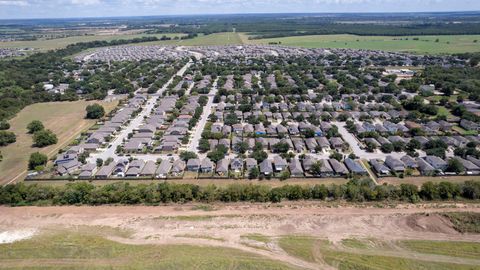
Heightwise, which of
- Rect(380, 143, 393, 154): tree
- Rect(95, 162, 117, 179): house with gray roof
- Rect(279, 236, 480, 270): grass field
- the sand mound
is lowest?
the sand mound

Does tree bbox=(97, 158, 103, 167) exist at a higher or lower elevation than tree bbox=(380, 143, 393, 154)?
lower

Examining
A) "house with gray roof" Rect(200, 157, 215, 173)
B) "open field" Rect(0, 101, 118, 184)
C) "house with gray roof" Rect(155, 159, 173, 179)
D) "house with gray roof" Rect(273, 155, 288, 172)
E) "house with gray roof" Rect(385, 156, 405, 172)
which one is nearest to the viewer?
"house with gray roof" Rect(385, 156, 405, 172)

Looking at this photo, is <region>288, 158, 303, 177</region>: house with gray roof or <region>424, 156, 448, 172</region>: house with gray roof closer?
<region>288, 158, 303, 177</region>: house with gray roof

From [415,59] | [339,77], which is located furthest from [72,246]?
[415,59]

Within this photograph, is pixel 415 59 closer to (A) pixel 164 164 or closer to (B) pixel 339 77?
(B) pixel 339 77

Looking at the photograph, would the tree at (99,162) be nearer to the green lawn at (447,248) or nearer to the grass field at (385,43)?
the green lawn at (447,248)

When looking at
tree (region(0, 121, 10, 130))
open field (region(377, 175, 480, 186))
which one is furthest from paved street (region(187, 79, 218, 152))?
tree (region(0, 121, 10, 130))

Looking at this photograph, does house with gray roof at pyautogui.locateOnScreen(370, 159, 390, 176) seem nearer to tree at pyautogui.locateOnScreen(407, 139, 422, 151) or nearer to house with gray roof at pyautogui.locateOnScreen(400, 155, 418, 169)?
house with gray roof at pyautogui.locateOnScreen(400, 155, 418, 169)

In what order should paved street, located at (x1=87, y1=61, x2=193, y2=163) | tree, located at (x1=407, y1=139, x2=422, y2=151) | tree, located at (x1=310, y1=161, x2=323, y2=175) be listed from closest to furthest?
tree, located at (x1=310, y1=161, x2=323, y2=175)
tree, located at (x1=407, y1=139, x2=422, y2=151)
paved street, located at (x1=87, y1=61, x2=193, y2=163)

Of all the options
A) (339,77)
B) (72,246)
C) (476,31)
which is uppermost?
(476,31)
